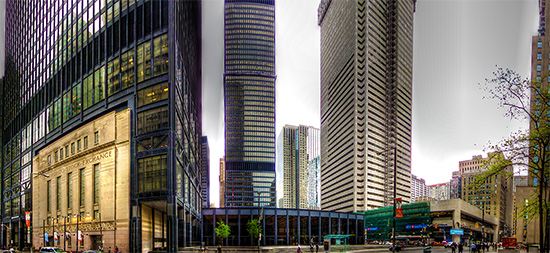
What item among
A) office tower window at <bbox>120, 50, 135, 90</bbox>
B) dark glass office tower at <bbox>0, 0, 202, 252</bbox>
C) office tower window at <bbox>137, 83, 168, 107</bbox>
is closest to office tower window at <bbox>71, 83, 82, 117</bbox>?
dark glass office tower at <bbox>0, 0, 202, 252</bbox>

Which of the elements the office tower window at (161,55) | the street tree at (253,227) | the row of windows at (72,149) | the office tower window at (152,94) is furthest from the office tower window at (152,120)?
the street tree at (253,227)

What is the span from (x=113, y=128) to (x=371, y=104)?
131077 mm

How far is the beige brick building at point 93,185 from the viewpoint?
57.1 m

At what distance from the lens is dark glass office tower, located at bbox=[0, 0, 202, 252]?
184 feet

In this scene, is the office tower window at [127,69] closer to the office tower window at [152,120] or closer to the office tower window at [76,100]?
the office tower window at [152,120]

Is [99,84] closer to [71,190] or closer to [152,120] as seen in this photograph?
→ [152,120]

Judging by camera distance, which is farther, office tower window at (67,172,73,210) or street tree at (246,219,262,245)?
street tree at (246,219,262,245)

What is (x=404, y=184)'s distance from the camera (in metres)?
194

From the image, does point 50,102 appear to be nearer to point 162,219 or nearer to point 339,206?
point 162,219

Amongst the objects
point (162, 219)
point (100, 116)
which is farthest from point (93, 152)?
point (162, 219)

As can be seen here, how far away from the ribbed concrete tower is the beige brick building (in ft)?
392

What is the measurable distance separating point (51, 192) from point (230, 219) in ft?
133

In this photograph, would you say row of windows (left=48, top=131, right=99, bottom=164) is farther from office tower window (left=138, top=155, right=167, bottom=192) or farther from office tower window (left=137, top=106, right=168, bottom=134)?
office tower window (left=138, top=155, right=167, bottom=192)

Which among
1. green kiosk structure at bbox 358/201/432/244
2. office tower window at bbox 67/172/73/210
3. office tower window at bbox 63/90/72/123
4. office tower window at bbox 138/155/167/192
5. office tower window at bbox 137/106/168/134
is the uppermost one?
office tower window at bbox 63/90/72/123
